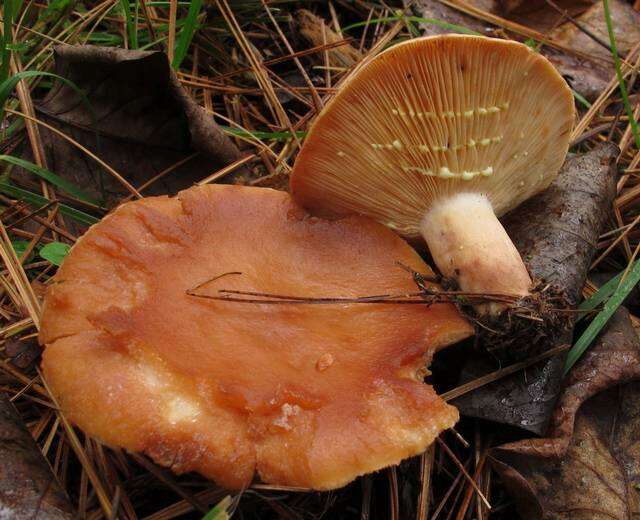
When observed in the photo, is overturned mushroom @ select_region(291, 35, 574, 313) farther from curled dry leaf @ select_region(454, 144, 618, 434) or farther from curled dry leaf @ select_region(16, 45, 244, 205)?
curled dry leaf @ select_region(16, 45, 244, 205)

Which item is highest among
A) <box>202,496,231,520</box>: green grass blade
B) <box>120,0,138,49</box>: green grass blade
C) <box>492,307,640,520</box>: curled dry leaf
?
<box>120,0,138,49</box>: green grass blade

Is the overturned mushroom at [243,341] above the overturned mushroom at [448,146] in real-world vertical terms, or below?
below

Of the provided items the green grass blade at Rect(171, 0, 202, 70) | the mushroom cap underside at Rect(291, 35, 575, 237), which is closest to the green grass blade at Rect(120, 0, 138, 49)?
the green grass blade at Rect(171, 0, 202, 70)

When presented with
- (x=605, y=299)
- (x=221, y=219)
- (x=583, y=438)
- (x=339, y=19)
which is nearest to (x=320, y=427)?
(x=221, y=219)

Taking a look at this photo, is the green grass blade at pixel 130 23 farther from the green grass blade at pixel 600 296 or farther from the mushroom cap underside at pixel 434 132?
the green grass blade at pixel 600 296

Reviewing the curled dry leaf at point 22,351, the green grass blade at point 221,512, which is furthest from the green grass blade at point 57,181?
the green grass blade at point 221,512

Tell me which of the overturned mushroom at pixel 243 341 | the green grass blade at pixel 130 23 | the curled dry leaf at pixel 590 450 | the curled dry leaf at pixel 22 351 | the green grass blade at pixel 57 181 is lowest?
the curled dry leaf at pixel 590 450
